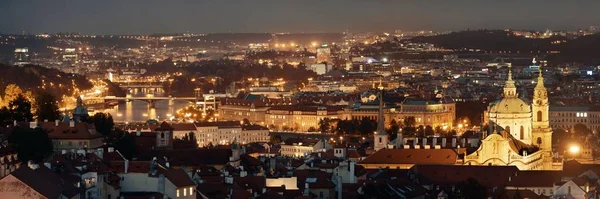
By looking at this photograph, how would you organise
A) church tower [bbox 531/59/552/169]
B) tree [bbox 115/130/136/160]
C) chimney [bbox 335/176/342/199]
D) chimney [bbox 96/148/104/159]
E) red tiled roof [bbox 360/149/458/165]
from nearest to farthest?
chimney [bbox 335/176/342/199] → chimney [bbox 96/148/104/159] → tree [bbox 115/130/136/160] → red tiled roof [bbox 360/149/458/165] → church tower [bbox 531/59/552/169]

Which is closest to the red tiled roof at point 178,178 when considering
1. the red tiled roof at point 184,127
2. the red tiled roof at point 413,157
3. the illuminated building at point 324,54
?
the red tiled roof at point 413,157

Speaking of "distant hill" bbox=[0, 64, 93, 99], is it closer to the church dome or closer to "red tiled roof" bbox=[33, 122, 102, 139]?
the church dome

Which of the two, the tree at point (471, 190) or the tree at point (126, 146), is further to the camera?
the tree at point (126, 146)

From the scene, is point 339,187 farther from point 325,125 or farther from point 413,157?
point 325,125

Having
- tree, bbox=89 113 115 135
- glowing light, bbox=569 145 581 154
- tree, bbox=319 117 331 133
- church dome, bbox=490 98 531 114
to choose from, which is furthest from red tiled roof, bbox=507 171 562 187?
tree, bbox=319 117 331 133

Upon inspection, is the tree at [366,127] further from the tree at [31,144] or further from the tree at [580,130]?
the tree at [31,144]

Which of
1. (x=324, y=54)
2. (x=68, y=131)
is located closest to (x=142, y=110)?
(x=68, y=131)
